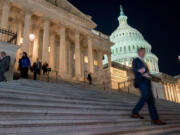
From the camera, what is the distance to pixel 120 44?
3612 inches

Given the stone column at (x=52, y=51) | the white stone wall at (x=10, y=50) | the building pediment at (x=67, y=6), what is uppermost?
the building pediment at (x=67, y=6)

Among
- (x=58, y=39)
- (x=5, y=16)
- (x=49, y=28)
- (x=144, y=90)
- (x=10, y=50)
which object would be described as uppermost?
(x=49, y=28)

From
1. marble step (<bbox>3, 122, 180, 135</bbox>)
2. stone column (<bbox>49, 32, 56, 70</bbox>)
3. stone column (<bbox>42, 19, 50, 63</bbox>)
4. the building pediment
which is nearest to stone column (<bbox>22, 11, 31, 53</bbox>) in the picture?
stone column (<bbox>42, 19, 50, 63</bbox>)

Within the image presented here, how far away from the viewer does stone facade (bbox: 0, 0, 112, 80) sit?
67.7 ft

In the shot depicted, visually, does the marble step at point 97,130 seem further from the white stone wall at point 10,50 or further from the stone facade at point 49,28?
the stone facade at point 49,28

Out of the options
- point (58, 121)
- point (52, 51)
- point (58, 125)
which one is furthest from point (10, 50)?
point (52, 51)

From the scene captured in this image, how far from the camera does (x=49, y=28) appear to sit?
80.1 ft

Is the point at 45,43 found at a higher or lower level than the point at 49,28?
lower

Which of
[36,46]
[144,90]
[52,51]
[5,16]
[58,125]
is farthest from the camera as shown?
[52,51]

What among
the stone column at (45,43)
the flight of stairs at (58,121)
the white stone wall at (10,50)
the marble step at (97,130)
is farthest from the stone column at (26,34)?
the marble step at (97,130)

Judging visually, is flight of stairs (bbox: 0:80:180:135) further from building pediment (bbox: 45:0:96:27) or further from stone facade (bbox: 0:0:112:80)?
building pediment (bbox: 45:0:96:27)

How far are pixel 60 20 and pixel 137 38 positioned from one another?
7754cm

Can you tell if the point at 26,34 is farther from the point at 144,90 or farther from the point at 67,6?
the point at 144,90

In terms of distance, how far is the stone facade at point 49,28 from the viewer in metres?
20.6
